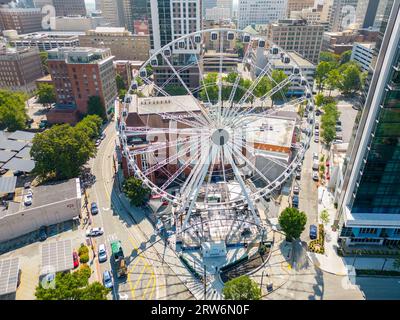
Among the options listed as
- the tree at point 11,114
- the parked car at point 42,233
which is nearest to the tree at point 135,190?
the parked car at point 42,233

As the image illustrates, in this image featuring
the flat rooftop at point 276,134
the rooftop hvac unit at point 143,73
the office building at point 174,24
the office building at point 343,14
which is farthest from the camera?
the office building at point 343,14

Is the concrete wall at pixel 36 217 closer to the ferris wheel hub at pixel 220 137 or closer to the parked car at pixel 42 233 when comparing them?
the parked car at pixel 42 233

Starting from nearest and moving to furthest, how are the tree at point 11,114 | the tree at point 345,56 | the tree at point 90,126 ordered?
the tree at point 90,126 < the tree at point 11,114 < the tree at point 345,56

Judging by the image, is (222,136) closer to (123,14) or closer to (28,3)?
(123,14)

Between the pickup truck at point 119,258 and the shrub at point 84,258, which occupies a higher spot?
the pickup truck at point 119,258

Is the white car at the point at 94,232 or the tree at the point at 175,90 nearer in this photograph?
the white car at the point at 94,232

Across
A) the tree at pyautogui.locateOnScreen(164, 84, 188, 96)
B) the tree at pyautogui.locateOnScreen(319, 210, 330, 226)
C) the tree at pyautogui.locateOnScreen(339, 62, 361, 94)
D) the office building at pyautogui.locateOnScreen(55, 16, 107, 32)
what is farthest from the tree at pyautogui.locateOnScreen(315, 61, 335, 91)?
the office building at pyautogui.locateOnScreen(55, 16, 107, 32)

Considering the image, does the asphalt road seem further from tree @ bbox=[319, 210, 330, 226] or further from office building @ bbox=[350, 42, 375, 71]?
office building @ bbox=[350, 42, 375, 71]
